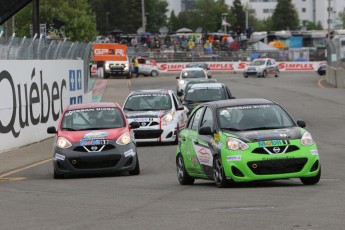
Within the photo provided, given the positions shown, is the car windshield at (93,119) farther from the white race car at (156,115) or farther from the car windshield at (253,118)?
the white race car at (156,115)

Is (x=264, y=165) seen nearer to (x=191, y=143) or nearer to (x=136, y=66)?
(x=191, y=143)

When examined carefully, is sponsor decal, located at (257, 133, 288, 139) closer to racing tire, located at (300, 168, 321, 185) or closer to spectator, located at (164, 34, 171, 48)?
racing tire, located at (300, 168, 321, 185)

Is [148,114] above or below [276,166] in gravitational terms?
below

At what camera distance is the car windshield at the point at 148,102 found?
25.6m

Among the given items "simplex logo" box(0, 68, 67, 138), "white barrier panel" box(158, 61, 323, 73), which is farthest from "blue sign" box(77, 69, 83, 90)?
"white barrier panel" box(158, 61, 323, 73)

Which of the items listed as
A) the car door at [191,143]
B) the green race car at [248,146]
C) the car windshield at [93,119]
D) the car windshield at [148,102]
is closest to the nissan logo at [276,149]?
the green race car at [248,146]

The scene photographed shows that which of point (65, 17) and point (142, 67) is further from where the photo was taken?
point (142, 67)

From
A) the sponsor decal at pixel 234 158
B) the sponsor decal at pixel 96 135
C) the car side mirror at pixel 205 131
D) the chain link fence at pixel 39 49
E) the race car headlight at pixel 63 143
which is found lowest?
the race car headlight at pixel 63 143

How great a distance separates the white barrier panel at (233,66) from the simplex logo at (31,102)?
188 feet

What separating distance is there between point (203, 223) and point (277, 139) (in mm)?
3948

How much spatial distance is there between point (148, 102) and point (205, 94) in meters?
5.52

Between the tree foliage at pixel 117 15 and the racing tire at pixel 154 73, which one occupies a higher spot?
the tree foliage at pixel 117 15

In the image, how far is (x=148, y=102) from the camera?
25828 millimetres

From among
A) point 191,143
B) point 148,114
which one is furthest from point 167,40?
point 191,143
